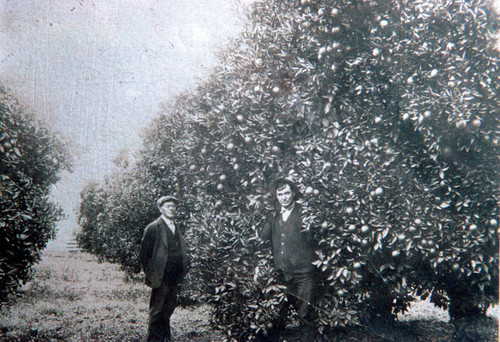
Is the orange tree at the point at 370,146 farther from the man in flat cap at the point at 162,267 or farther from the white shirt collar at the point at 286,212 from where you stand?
the man in flat cap at the point at 162,267

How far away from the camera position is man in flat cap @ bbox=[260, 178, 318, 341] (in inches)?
139

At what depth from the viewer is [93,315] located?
3.99 m

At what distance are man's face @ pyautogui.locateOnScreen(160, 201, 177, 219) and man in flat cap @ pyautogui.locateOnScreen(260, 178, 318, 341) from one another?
1.30 m

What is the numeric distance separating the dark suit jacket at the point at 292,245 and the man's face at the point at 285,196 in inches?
3.8

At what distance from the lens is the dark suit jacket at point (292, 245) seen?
11.6ft

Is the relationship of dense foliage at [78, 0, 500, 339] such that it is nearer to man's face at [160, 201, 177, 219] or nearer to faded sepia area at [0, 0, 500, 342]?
faded sepia area at [0, 0, 500, 342]

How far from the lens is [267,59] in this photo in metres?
3.63

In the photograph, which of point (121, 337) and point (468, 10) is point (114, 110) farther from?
point (468, 10)

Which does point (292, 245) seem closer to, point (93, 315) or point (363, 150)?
point (363, 150)

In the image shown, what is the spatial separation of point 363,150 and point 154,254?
2755 millimetres

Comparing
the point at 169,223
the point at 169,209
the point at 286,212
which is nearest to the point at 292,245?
the point at 286,212

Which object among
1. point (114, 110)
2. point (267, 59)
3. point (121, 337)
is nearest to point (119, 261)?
point (121, 337)

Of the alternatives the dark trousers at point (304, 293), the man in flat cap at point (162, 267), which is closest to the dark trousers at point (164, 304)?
the man in flat cap at point (162, 267)

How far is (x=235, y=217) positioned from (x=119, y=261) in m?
2.39
